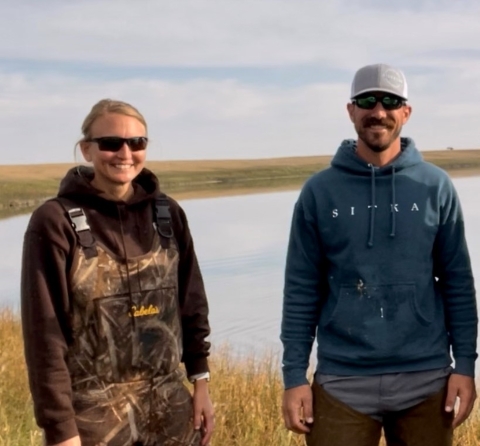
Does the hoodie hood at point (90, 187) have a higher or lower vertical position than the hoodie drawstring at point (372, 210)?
higher

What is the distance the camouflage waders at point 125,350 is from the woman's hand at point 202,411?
3.7 inches

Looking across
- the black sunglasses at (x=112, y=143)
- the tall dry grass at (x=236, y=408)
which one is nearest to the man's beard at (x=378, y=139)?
the black sunglasses at (x=112, y=143)

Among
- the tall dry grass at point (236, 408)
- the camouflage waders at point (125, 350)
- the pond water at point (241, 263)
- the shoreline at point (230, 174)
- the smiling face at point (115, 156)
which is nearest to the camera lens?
the camouflage waders at point (125, 350)

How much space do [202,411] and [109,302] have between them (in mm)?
619

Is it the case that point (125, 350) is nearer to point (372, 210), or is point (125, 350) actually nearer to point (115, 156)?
point (115, 156)

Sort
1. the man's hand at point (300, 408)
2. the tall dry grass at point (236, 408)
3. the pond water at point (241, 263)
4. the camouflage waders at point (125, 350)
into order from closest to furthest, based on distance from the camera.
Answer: the camouflage waders at point (125, 350) < the man's hand at point (300, 408) < the tall dry grass at point (236, 408) < the pond water at point (241, 263)

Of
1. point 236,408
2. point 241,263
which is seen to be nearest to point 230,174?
point 241,263

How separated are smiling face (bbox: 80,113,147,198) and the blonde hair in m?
0.01

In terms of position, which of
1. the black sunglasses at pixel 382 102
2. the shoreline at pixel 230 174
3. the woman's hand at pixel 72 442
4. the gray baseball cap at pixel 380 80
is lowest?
the shoreline at pixel 230 174

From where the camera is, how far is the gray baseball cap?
3.35 metres

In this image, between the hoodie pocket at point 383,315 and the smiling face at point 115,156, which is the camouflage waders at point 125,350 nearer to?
the smiling face at point 115,156

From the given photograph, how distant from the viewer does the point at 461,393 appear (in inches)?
131

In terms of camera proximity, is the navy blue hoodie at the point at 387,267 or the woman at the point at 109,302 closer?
the woman at the point at 109,302

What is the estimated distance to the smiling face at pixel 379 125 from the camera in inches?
132
